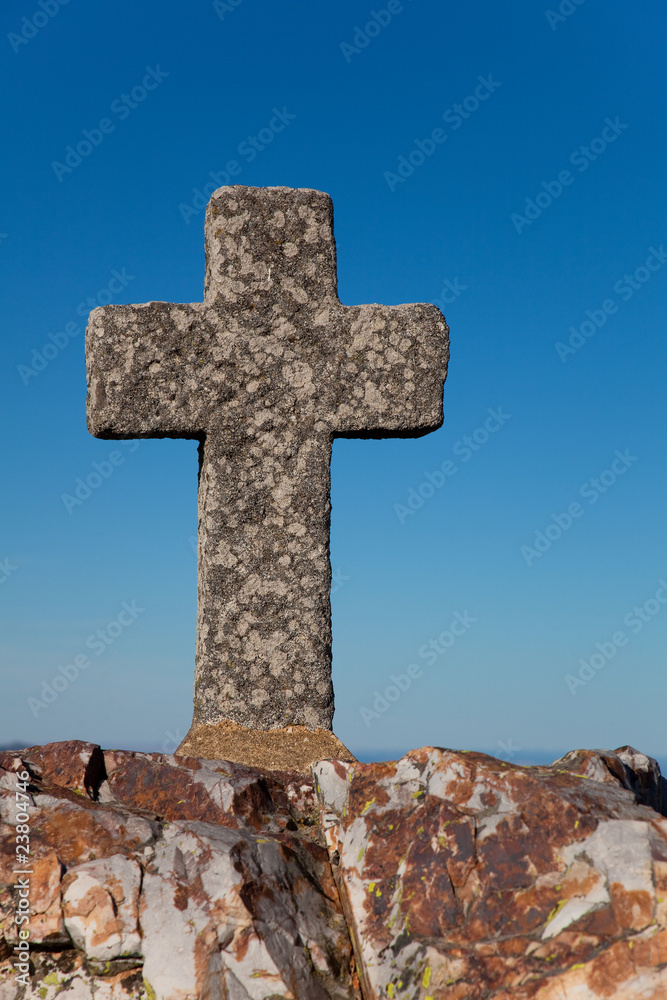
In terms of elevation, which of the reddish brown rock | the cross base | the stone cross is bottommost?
the reddish brown rock

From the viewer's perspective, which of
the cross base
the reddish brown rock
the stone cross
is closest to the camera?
the reddish brown rock

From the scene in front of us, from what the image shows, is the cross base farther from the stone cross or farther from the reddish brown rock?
the reddish brown rock

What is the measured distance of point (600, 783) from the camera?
3.81 metres

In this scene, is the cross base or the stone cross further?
the stone cross

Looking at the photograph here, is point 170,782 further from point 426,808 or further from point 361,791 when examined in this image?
point 426,808

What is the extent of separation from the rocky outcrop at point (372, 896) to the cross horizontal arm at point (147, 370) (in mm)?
3103

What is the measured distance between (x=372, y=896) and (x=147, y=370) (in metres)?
4.24

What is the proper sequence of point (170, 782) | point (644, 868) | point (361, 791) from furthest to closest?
1. point (170, 782)
2. point (361, 791)
3. point (644, 868)

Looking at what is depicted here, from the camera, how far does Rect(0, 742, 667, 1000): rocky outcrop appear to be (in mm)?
3049

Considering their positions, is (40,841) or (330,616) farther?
(330,616)

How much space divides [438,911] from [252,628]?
3.37 m

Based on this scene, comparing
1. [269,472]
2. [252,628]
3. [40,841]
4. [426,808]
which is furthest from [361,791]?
[269,472]

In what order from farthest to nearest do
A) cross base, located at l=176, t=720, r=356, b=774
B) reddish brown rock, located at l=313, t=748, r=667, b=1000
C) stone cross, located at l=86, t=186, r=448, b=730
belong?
stone cross, located at l=86, t=186, r=448, b=730
cross base, located at l=176, t=720, r=356, b=774
reddish brown rock, located at l=313, t=748, r=667, b=1000

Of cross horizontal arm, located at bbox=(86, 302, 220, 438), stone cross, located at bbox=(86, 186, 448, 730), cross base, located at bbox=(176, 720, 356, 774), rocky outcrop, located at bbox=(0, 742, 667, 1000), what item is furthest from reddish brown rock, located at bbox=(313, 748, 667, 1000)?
cross horizontal arm, located at bbox=(86, 302, 220, 438)
